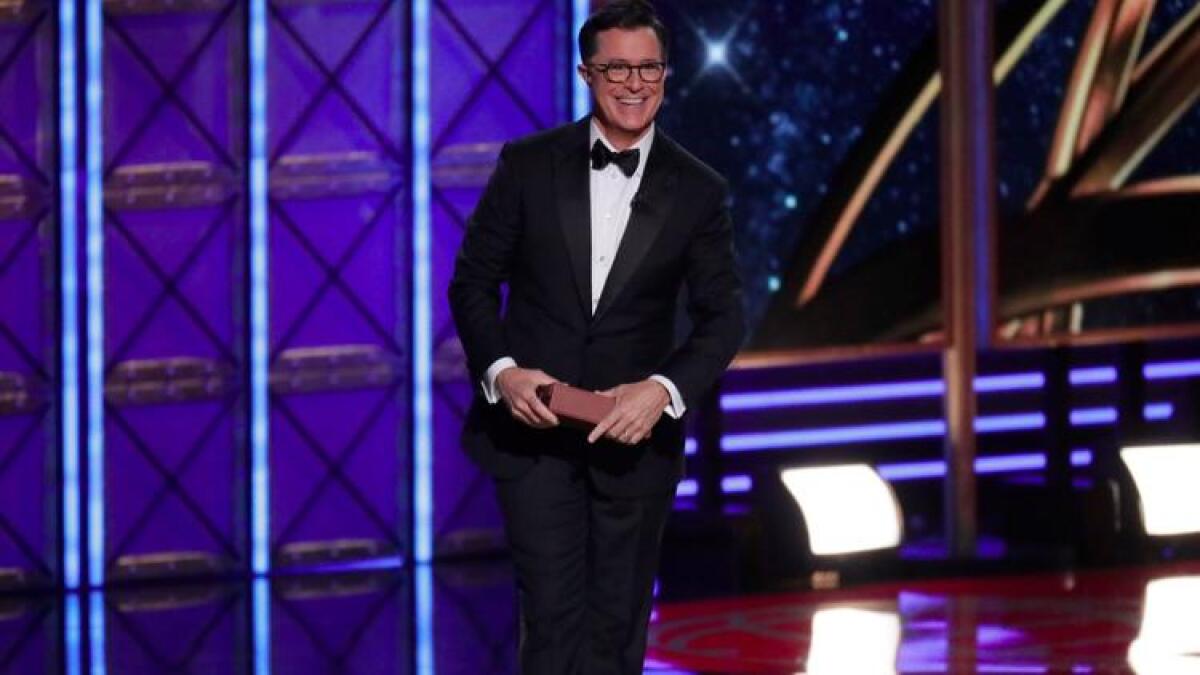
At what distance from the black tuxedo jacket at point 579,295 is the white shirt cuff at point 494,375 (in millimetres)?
16

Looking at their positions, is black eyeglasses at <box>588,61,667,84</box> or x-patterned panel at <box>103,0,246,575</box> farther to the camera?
x-patterned panel at <box>103,0,246,575</box>

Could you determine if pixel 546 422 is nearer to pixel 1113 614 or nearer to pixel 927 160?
pixel 1113 614

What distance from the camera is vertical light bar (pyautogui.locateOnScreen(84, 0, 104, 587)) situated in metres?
7.84

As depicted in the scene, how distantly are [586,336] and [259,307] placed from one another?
4.68 m

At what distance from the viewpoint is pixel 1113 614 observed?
6668mm

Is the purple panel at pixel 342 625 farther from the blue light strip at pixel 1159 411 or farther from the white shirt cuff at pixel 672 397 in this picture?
the blue light strip at pixel 1159 411

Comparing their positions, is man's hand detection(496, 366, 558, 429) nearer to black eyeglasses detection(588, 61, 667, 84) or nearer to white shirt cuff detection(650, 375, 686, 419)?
white shirt cuff detection(650, 375, 686, 419)

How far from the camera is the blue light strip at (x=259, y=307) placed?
8.02 metres

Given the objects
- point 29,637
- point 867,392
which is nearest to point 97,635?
point 29,637

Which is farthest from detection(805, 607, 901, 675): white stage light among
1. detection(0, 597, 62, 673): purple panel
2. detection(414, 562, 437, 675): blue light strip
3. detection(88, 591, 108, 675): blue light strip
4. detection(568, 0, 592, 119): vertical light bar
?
detection(568, 0, 592, 119): vertical light bar

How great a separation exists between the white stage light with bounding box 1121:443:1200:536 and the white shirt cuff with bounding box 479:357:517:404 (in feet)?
15.2

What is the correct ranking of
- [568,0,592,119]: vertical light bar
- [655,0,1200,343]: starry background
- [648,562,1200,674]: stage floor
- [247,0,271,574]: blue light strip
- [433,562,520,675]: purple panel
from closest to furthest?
[648,562,1200,674]: stage floor, [433,562,520,675]: purple panel, [655,0,1200,343]: starry background, [247,0,271,574]: blue light strip, [568,0,592,119]: vertical light bar

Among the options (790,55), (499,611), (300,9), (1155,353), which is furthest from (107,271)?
(1155,353)

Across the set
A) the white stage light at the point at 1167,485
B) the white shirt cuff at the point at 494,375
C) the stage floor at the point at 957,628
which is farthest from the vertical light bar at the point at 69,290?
the white shirt cuff at the point at 494,375
